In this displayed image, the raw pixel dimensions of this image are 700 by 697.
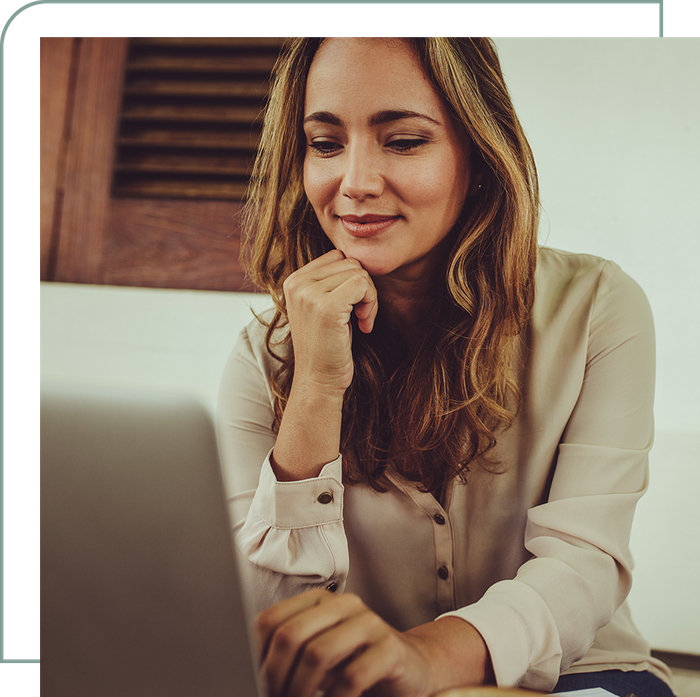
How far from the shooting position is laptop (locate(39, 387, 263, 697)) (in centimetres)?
34

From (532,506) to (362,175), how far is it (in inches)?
23.0

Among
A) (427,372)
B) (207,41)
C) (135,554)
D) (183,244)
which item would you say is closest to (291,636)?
(135,554)

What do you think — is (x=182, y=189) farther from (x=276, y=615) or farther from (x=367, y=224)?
(x=276, y=615)

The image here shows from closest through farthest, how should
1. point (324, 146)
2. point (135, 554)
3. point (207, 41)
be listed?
point (135, 554), point (324, 146), point (207, 41)

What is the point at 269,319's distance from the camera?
1086 mm

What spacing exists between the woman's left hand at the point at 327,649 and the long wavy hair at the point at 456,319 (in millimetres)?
433

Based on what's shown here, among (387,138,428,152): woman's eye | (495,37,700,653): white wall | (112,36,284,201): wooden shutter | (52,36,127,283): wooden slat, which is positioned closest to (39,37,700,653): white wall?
(495,37,700,653): white wall

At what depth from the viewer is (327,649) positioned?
456 mm

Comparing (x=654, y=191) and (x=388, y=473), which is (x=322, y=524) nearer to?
(x=388, y=473)

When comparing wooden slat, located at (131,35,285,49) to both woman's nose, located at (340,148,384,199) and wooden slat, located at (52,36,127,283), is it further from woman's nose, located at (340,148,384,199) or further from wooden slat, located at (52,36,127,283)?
woman's nose, located at (340,148,384,199)

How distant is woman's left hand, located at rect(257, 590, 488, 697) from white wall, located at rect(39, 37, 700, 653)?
2.12 ft

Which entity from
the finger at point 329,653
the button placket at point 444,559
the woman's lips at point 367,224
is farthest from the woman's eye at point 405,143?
the finger at point 329,653

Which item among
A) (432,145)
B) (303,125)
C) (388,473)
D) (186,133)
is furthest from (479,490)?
(186,133)

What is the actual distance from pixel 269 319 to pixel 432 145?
431mm
